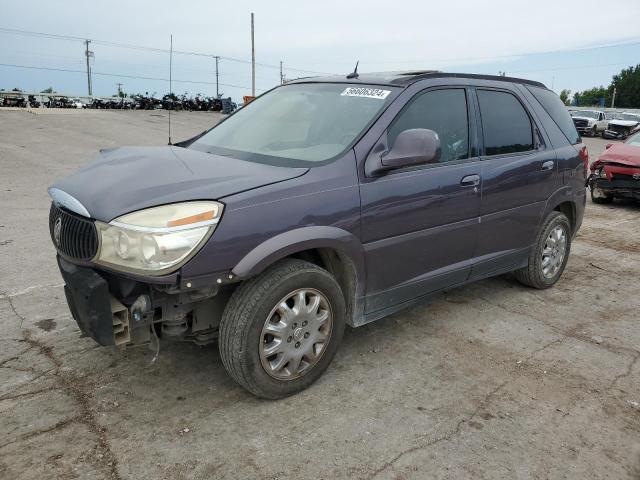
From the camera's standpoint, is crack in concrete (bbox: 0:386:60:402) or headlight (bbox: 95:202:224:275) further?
crack in concrete (bbox: 0:386:60:402)

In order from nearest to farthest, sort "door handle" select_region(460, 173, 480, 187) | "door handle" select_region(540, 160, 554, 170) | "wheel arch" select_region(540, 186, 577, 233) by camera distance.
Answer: "door handle" select_region(460, 173, 480, 187)
"door handle" select_region(540, 160, 554, 170)
"wheel arch" select_region(540, 186, 577, 233)

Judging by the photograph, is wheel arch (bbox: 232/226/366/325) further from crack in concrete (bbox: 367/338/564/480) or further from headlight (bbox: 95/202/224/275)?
crack in concrete (bbox: 367/338/564/480)

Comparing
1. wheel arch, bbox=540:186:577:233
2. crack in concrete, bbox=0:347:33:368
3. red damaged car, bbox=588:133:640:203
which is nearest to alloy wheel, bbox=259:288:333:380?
crack in concrete, bbox=0:347:33:368

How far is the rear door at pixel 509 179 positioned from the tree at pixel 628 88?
10075 cm

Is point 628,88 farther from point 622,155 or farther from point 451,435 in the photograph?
point 451,435

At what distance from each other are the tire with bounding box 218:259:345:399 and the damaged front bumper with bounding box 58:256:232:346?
0.67ft

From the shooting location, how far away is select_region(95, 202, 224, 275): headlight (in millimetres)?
2510

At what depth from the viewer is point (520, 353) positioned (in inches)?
147

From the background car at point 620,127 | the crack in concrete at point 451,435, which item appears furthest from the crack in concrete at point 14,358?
the background car at point 620,127

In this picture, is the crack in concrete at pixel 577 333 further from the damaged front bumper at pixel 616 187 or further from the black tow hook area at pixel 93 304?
the damaged front bumper at pixel 616 187

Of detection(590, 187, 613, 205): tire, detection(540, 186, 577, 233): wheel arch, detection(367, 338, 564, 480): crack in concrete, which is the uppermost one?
detection(540, 186, 577, 233): wheel arch

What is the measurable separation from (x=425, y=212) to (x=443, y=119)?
2.48 feet

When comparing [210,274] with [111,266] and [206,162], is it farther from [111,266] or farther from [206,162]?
[206,162]

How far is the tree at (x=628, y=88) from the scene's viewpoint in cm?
9019
